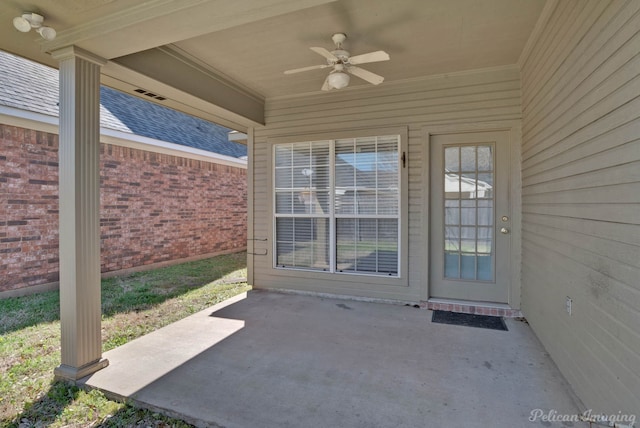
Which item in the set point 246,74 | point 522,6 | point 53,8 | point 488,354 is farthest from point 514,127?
point 53,8

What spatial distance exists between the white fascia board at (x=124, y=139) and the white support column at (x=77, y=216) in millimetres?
2822

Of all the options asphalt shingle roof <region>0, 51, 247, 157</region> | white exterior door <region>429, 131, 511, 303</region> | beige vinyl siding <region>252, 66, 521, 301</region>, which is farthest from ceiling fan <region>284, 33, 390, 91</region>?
asphalt shingle roof <region>0, 51, 247, 157</region>

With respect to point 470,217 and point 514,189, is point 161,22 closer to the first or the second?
point 470,217

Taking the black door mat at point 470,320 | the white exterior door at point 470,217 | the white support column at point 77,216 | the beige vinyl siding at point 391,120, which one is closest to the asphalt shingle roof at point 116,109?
the beige vinyl siding at point 391,120

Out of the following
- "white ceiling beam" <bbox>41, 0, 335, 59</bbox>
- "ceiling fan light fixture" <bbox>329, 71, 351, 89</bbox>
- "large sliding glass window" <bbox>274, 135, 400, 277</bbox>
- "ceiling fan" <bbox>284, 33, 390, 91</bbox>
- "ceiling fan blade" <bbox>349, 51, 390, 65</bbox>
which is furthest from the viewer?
"large sliding glass window" <bbox>274, 135, 400, 277</bbox>

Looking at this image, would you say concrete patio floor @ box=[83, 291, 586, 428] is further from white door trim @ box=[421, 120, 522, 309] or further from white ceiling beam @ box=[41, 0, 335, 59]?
white ceiling beam @ box=[41, 0, 335, 59]

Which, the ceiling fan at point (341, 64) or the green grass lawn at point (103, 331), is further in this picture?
the ceiling fan at point (341, 64)

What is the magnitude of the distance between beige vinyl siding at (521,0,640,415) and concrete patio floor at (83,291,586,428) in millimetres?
384

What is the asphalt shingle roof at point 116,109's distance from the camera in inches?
195

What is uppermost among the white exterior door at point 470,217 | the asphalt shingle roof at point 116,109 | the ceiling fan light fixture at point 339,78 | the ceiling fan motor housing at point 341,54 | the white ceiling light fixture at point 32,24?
→ the asphalt shingle roof at point 116,109

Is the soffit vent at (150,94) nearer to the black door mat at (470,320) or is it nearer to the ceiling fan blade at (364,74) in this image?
the ceiling fan blade at (364,74)

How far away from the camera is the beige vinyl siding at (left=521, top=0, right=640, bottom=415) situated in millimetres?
1649

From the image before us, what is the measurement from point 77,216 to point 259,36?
2201mm

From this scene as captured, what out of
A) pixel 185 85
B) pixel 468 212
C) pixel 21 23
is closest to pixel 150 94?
pixel 185 85
